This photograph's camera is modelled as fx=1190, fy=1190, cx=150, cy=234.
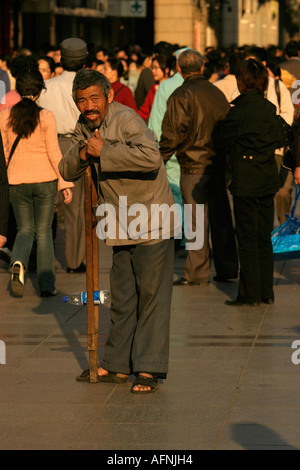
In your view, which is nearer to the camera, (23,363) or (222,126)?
(23,363)

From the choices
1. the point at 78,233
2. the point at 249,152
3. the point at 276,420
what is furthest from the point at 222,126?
the point at 276,420

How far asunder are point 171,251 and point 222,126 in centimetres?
248

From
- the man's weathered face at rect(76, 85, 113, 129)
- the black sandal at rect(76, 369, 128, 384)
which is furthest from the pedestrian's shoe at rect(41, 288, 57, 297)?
the man's weathered face at rect(76, 85, 113, 129)

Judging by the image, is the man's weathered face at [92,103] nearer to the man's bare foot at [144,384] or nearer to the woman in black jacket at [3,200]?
the woman in black jacket at [3,200]

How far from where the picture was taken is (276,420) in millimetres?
6070

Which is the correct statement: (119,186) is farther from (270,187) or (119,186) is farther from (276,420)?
(270,187)

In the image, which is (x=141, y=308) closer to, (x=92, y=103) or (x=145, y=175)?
(x=145, y=175)

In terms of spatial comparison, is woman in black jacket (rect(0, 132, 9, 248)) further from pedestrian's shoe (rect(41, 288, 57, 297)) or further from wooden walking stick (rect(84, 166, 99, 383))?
pedestrian's shoe (rect(41, 288, 57, 297))

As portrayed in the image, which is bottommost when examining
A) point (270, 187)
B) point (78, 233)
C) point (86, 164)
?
point (78, 233)

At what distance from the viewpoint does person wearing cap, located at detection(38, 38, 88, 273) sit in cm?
1088

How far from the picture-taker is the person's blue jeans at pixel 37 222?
9.70 m

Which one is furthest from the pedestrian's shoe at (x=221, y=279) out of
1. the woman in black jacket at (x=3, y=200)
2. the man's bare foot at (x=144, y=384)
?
the woman in black jacket at (x=3, y=200)

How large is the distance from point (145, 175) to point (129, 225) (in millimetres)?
295

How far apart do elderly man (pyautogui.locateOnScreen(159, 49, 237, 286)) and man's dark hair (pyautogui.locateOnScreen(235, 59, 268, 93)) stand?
3.55ft
